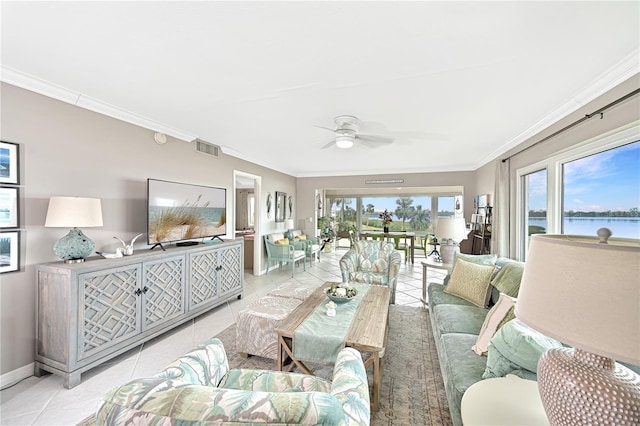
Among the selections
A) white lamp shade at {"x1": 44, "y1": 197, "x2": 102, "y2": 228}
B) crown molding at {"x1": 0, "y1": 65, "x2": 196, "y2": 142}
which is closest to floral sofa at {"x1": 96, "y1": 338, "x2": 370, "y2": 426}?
white lamp shade at {"x1": 44, "y1": 197, "x2": 102, "y2": 228}

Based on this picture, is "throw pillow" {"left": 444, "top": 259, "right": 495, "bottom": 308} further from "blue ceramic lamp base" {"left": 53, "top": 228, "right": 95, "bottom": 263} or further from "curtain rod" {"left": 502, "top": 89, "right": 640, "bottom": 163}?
"blue ceramic lamp base" {"left": 53, "top": 228, "right": 95, "bottom": 263}

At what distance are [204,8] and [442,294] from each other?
3.26 metres

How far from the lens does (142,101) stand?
8.37 feet

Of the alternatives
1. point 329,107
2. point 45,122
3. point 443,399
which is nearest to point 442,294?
point 443,399

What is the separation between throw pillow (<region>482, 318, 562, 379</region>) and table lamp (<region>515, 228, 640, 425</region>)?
520 mm

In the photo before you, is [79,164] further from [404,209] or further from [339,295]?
[404,209]

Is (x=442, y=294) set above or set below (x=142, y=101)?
below

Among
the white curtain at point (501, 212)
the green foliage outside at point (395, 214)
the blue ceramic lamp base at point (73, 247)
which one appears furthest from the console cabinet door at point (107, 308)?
the green foliage outside at point (395, 214)

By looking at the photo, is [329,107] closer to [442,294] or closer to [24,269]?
[442,294]

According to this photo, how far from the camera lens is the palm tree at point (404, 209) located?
31.6ft

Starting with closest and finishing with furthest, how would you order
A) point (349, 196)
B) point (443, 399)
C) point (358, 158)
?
1. point (443, 399)
2. point (358, 158)
3. point (349, 196)

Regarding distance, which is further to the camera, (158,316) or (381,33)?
(158,316)

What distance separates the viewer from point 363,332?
2.02 meters

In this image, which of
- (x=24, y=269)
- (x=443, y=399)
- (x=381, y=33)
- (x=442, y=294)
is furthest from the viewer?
(x=442, y=294)
